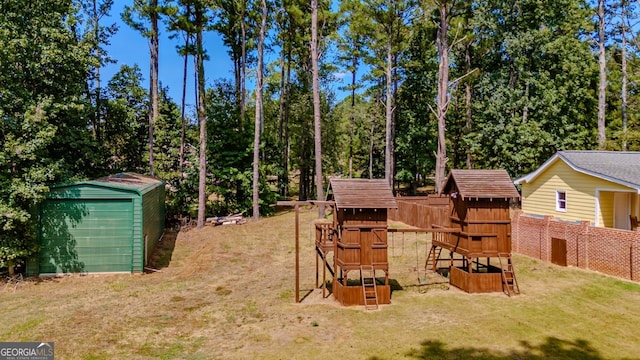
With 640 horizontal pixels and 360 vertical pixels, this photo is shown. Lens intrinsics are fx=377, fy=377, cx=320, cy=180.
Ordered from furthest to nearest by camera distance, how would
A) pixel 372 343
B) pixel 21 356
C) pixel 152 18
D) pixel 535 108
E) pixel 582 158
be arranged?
pixel 535 108 → pixel 152 18 → pixel 582 158 → pixel 372 343 → pixel 21 356

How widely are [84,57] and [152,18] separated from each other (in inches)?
465

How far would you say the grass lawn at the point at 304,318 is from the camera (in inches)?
362

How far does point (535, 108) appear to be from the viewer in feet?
96.4

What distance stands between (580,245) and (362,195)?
1024 centimetres

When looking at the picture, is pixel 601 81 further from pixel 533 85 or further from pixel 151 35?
pixel 151 35

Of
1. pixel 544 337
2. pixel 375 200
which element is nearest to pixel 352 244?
pixel 375 200

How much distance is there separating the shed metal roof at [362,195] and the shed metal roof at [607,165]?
11.4 metres

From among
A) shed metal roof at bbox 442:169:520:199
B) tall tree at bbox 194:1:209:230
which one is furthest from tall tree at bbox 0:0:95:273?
shed metal roof at bbox 442:169:520:199

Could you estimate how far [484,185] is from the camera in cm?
1413

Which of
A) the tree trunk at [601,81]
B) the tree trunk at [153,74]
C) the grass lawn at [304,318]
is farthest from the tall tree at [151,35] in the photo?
the tree trunk at [601,81]

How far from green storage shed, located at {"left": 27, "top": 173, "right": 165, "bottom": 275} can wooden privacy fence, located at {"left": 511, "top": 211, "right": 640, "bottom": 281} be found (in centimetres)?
1778

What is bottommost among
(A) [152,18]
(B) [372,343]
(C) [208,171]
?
(B) [372,343]

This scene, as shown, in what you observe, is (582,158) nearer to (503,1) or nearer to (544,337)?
(544,337)

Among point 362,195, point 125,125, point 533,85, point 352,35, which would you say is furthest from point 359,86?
point 362,195
